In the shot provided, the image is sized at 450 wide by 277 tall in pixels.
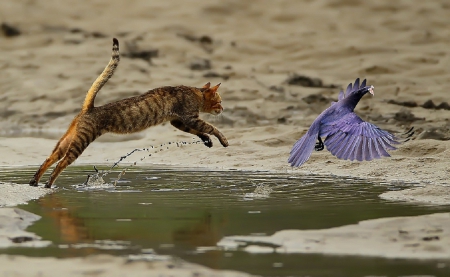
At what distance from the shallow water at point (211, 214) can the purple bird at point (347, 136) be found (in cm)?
36

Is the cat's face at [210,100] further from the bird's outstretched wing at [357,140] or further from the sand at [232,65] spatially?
the bird's outstretched wing at [357,140]

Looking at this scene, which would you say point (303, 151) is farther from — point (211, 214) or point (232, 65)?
point (232, 65)

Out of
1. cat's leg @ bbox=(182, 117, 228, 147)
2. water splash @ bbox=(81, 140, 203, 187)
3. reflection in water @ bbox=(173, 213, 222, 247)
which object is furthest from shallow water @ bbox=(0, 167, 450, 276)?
cat's leg @ bbox=(182, 117, 228, 147)

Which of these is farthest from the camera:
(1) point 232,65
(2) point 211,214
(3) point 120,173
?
(1) point 232,65

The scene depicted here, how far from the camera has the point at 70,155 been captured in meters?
8.29

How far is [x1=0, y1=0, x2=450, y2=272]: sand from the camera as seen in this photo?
1191cm

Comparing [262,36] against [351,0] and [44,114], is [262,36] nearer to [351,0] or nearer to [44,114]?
→ [351,0]

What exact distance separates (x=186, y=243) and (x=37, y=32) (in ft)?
42.2

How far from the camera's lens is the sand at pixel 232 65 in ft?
39.1

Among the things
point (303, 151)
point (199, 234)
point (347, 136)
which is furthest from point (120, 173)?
point (199, 234)

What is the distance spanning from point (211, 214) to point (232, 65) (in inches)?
372

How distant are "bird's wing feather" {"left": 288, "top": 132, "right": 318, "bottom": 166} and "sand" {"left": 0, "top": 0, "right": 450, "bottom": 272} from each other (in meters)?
2.56

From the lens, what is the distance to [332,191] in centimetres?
746

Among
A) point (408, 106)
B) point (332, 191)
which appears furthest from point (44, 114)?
point (332, 191)
